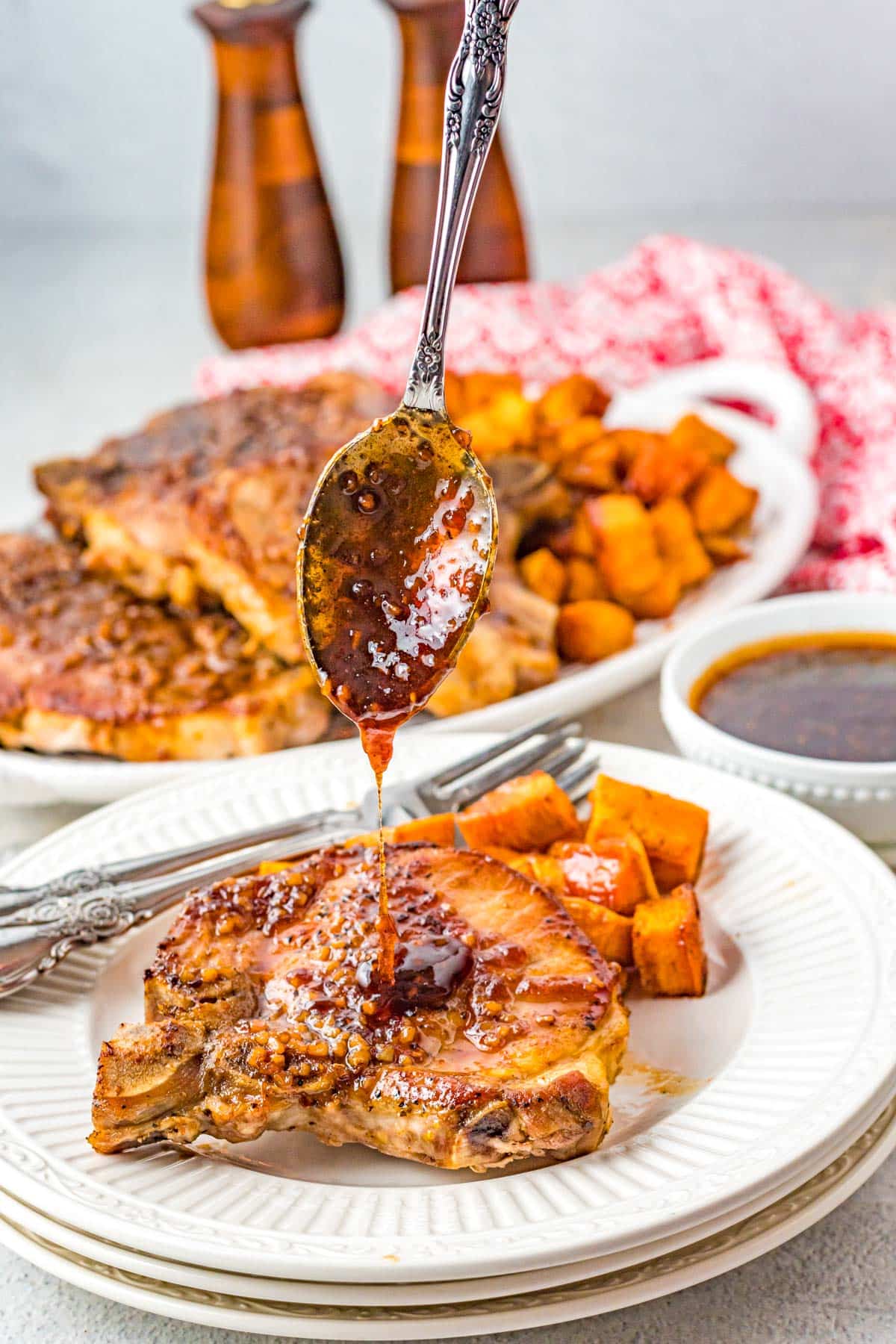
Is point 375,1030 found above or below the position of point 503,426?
below

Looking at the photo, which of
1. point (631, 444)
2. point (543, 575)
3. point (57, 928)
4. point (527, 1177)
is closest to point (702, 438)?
point (631, 444)

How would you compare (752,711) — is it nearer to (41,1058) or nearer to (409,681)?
(409,681)

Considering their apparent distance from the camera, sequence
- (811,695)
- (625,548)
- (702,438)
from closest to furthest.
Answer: (811,695) < (625,548) < (702,438)

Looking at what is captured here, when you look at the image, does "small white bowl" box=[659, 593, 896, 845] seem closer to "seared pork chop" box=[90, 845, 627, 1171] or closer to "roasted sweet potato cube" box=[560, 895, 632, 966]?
"roasted sweet potato cube" box=[560, 895, 632, 966]

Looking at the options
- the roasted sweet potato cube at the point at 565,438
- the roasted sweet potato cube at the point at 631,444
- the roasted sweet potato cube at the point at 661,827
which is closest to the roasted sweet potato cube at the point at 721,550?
the roasted sweet potato cube at the point at 631,444

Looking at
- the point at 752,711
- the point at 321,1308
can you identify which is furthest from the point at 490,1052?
the point at 752,711

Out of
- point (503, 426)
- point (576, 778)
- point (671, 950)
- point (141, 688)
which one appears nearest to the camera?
point (671, 950)

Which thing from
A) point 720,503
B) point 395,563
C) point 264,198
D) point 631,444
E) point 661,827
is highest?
point 264,198

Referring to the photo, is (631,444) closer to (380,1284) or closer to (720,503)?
(720,503)
